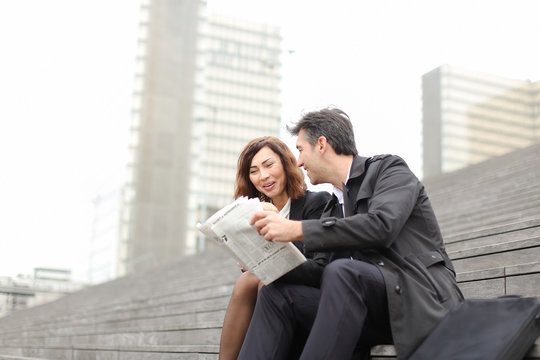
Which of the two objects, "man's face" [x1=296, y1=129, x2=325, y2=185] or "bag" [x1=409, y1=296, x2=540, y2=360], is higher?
"man's face" [x1=296, y1=129, x2=325, y2=185]

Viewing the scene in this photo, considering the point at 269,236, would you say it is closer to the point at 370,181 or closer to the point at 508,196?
the point at 370,181

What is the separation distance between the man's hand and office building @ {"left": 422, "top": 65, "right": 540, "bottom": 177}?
52602 mm

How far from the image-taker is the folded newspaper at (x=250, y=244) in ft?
6.62

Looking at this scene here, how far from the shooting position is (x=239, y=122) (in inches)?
2564

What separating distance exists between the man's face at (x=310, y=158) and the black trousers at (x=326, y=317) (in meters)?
0.41

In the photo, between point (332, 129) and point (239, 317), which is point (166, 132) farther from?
point (332, 129)

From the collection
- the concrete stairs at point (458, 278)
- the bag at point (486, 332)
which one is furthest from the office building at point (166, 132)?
the bag at point (486, 332)

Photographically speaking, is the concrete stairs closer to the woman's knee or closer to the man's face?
the woman's knee

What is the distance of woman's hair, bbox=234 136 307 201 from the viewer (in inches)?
106

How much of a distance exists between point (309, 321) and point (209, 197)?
5986cm

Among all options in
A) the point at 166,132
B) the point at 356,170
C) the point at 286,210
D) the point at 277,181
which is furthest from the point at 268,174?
the point at 166,132

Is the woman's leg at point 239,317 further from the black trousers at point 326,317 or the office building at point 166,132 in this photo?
the office building at point 166,132

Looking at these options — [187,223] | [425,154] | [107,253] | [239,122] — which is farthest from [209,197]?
[187,223]

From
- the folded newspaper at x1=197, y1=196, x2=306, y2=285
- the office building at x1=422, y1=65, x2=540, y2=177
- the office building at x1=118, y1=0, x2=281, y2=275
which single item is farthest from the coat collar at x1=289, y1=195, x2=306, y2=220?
the office building at x1=422, y1=65, x2=540, y2=177
